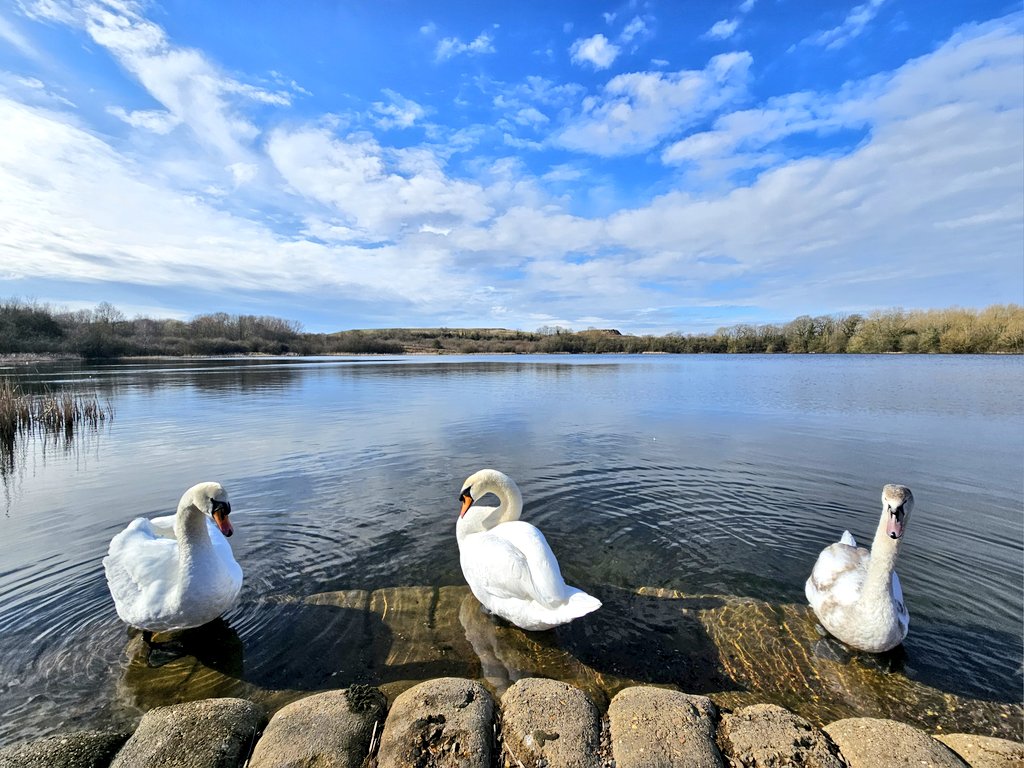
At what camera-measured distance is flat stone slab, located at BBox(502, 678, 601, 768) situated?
2861 millimetres

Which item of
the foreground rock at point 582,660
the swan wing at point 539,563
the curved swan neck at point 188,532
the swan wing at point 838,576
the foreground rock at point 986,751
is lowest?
the foreground rock at point 582,660

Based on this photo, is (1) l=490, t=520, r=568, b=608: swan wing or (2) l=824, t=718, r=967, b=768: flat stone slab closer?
(2) l=824, t=718, r=967, b=768: flat stone slab

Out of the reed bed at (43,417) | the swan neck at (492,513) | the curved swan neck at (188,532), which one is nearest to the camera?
the curved swan neck at (188,532)

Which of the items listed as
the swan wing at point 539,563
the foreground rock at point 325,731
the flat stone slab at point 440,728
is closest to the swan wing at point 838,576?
the swan wing at point 539,563

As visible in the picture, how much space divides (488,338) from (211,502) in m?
133

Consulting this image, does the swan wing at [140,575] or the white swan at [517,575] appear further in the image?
the swan wing at [140,575]

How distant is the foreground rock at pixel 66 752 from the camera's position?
109 inches

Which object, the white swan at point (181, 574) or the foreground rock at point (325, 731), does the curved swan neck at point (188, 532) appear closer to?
the white swan at point (181, 574)

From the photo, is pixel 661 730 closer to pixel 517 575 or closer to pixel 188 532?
pixel 517 575

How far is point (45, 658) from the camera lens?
4395 mm

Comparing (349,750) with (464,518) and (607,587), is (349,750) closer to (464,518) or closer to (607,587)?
(464,518)

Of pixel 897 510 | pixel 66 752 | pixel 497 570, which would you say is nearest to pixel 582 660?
pixel 497 570

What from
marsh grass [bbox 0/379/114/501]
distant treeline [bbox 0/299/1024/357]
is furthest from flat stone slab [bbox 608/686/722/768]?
distant treeline [bbox 0/299/1024/357]

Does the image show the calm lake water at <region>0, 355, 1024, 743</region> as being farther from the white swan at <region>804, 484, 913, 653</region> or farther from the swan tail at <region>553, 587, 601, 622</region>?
the swan tail at <region>553, 587, 601, 622</region>
